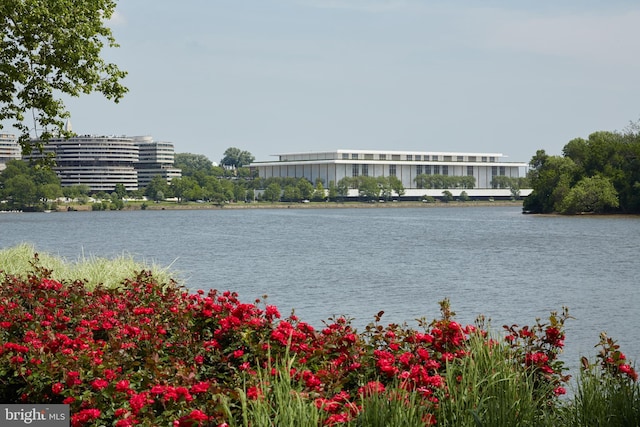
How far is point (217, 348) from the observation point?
879 cm

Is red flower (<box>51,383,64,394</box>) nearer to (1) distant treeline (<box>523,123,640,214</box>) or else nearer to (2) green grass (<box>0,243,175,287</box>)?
(2) green grass (<box>0,243,175,287</box>)

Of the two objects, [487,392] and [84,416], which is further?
[487,392]

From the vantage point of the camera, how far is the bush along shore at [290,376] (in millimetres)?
6805

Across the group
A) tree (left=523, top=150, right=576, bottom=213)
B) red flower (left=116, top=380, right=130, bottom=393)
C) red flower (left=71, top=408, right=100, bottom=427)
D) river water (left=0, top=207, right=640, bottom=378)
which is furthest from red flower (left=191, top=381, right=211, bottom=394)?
tree (left=523, top=150, right=576, bottom=213)

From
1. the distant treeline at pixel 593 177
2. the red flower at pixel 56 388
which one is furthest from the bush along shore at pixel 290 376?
the distant treeline at pixel 593 177

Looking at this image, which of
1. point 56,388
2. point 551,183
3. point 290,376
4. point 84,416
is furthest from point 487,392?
point 551,183

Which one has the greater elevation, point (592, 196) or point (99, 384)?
point (99, 384)

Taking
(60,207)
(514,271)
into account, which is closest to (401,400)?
(514,271)

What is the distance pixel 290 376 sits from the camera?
287 inches

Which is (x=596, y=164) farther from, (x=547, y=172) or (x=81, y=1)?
(x=81, y=1)

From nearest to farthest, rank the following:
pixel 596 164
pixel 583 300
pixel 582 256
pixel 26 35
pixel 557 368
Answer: pixel 557 368
pixel 26 35
pixel 583 300
pixel 582 256
pixel 596 164

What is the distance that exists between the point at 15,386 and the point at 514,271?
3530 centimetres

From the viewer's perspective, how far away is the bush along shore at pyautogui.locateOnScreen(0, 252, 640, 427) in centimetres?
680

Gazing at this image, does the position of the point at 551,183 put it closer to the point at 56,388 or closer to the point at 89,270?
the point at 89,270
